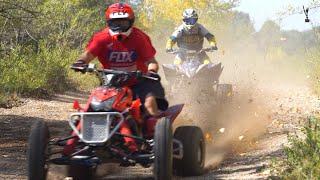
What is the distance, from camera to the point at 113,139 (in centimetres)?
577

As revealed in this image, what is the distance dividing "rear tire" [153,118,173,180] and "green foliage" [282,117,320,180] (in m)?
1.07

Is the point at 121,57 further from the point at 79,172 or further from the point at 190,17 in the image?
the point at 190,17

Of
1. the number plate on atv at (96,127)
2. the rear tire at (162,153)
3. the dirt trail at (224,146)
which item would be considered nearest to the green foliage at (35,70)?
the dirt trail at (224,146)

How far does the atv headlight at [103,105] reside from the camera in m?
5.86

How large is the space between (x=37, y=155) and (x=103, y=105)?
2.76 ft

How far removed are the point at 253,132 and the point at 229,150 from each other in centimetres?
167

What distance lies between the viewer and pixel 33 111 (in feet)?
46.4

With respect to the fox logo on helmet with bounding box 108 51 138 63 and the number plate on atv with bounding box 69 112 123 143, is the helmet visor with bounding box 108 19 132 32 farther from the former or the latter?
the number plate on atv with bounding box 69 112 123 143

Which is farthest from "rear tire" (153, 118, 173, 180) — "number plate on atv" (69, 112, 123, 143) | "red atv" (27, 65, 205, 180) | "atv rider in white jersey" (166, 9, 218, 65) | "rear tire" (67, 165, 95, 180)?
"atv rider in white jersey" (166, 9, 218, 65)

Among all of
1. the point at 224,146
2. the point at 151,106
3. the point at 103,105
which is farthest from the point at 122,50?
the point at 224,146

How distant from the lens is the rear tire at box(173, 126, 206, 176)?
6.36m

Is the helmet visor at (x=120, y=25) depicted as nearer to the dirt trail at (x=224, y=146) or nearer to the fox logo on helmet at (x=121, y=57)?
the fox logo on helmet at (x=121, y=57)

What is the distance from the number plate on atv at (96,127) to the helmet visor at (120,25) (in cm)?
121

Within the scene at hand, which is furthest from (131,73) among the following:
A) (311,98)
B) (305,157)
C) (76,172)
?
(311,98)
